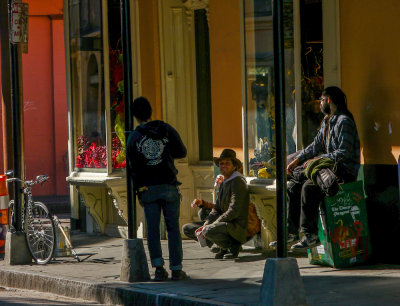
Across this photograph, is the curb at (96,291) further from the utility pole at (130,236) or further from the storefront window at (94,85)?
the storefront window at (94,85)

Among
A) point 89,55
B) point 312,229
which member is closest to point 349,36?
point 312,229

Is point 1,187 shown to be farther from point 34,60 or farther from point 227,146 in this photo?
point 34,60

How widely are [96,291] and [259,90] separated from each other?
122 inches

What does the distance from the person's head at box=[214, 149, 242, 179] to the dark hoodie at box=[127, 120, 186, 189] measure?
1276 millimetres

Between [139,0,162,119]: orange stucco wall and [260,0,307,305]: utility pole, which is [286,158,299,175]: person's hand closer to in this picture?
[260,0,307,305]: utility pole

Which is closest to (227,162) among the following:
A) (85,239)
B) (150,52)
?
(150,52)

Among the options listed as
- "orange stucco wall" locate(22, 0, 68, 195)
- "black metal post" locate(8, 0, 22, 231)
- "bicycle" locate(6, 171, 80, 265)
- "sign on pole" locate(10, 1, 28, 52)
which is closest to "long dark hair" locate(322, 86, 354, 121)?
"bicycle" locate(6, 171, 80, 265)

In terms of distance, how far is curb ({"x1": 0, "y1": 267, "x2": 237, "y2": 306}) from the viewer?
8.02 metres

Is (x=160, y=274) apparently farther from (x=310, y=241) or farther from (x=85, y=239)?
(x=85, y=239)

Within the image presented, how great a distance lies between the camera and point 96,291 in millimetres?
8977

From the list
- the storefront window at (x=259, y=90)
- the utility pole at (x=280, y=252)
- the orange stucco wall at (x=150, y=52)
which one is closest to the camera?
the utility pole at (x=280, y=252)

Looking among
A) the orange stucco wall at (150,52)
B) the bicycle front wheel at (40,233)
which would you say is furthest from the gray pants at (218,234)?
the orange stucco wall at (150,52)

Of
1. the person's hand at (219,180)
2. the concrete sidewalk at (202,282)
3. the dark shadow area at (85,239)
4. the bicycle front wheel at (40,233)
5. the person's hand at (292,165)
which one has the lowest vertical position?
the dark shadow area at (85,239)

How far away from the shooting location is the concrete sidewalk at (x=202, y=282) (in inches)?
304
